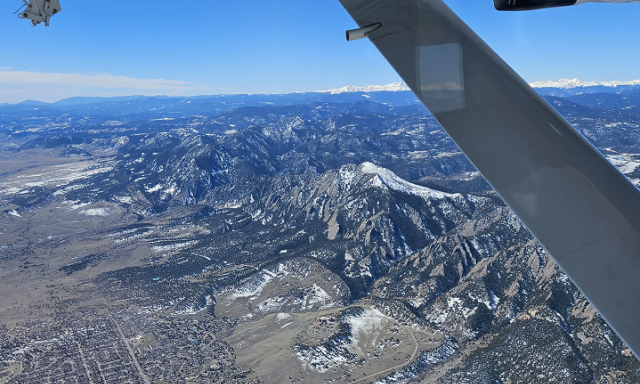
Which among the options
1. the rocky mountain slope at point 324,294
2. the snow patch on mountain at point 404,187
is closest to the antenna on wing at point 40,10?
the rocky mountain slope at point 324,294

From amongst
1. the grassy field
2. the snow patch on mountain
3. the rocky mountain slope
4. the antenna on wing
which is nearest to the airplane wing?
the antenna on wing

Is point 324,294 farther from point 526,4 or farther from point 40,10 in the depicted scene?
point 526,4

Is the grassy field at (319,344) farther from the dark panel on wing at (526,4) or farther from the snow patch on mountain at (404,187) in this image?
the snow patch on mountain at (404,187)

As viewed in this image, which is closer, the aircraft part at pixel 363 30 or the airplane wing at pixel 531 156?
the airplane wing at pixel 531 156

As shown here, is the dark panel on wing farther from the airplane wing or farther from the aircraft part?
the aircraft part

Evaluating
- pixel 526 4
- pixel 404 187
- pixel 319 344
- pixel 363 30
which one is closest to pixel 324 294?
pixel 319 344

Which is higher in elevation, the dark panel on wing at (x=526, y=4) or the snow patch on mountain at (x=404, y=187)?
the dark panel on wing at (x=526, y=4)
